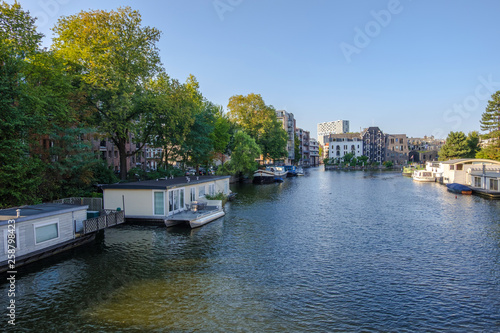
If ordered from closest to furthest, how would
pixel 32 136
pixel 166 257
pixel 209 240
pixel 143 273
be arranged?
pixel 143 273, pixel 166 257, pixel 209 240, pixel 32 136

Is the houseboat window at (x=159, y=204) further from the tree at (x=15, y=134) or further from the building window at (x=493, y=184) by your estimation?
the building window at (x=493, y=184)

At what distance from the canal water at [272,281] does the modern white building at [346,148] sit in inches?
6589

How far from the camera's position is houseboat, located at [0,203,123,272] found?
1930 centimetres

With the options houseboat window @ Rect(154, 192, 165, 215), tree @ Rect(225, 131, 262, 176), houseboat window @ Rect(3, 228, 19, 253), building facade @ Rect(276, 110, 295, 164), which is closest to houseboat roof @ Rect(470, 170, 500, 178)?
tree @ Rect(225, 131, 262, 176)

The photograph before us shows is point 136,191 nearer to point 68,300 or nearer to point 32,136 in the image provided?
point 32,136

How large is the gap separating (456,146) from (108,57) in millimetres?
113889

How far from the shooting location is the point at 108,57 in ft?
138

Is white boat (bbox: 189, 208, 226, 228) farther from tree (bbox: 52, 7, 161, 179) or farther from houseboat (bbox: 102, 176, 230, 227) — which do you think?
tree (bbox: 52, 7, 161, 179)

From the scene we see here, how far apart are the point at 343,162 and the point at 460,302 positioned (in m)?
173

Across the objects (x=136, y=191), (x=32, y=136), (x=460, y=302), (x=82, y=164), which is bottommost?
(x=460, y=302)

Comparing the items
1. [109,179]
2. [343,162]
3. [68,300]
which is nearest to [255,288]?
[68,300]

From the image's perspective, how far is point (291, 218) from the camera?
3838 centimetres

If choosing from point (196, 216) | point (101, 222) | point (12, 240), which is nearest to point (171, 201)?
point (196, 216)

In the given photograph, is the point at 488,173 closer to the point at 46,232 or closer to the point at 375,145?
the point at 46,232
